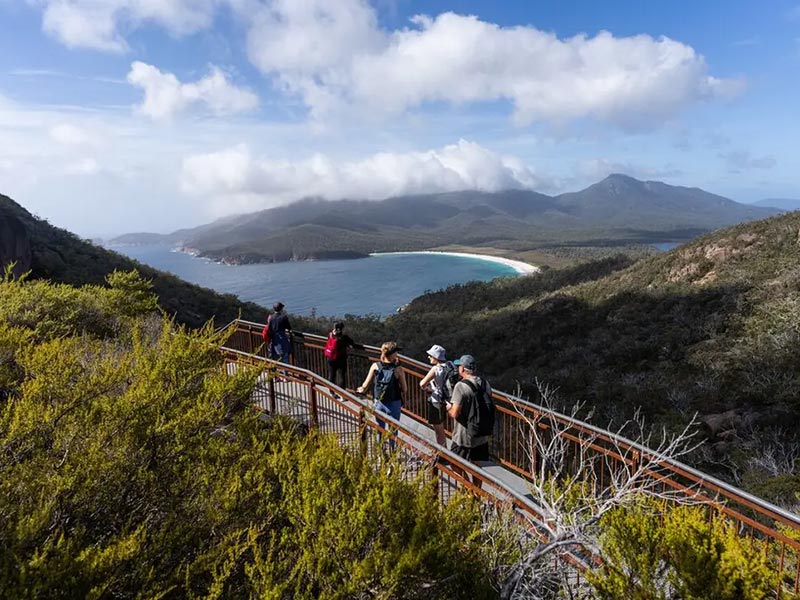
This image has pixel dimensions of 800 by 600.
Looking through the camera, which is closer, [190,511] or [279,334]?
[190,511]

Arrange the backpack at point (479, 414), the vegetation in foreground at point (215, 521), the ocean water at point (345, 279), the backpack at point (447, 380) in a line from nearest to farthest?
the vegetation in foreground at point (215, 521) → the backpack at point (479, 414) → the backpack at point (447, 380) → the ocean water at point (345, 279)

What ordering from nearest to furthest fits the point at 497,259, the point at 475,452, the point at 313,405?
1. the point at 475,452
2. the point at 313,405
3. the point at 497,259

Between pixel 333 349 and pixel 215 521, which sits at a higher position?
pixel 333 349

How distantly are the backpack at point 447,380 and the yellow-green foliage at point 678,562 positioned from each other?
2.63 metres

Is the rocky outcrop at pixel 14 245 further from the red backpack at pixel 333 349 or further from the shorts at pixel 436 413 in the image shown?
the shorts at pixel 436 413

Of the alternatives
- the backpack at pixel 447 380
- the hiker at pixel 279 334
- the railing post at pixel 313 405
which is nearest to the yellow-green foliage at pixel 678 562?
the backpack at pixel 447 380

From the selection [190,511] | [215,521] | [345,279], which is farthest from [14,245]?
[345,279]

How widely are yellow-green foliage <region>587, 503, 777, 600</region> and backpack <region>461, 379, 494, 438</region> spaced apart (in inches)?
77.4

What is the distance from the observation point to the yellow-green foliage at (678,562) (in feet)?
8.50

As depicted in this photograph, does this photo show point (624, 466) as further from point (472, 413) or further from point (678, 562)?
point (472, 413)

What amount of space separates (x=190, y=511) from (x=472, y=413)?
9.09 ft

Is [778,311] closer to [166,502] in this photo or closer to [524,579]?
[524,579]

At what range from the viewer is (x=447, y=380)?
5.63 meters

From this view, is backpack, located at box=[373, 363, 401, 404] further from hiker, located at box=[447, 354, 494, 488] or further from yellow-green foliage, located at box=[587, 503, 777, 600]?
yellow-green foliage, located at box=[587, 503, 777, 600]
